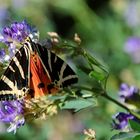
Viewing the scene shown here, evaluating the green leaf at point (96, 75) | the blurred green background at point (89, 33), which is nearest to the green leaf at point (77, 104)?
the green leaf at point (96, 75)

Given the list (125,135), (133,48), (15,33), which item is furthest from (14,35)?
(133,48)

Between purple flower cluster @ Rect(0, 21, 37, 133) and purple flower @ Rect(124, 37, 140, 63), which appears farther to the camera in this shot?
purple flower @ Rect(124, 37, 140, 63)

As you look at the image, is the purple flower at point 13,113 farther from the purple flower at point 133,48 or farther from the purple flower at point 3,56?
the purple flower at point 133,48

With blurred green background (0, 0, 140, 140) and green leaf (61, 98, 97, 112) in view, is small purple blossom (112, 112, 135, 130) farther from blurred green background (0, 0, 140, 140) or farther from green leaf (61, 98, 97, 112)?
blurred green background (0, 0, 140, 140)

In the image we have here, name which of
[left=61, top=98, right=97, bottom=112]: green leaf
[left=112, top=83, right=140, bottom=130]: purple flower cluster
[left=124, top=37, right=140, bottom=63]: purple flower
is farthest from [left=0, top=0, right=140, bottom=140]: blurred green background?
[left=61, top=98, right=97, bottom=112]: green leaf

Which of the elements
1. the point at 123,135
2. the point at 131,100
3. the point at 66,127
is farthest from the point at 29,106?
the point at 66,127

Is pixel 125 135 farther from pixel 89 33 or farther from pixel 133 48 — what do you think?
pixel 89 33
